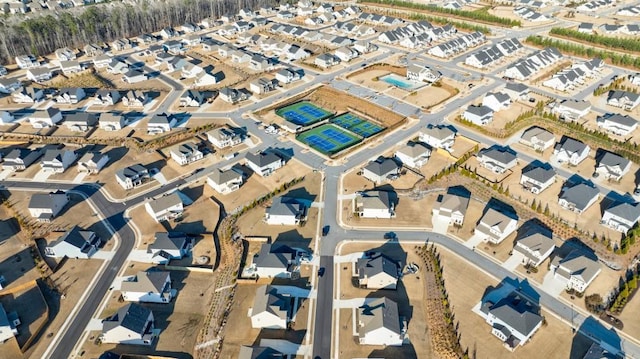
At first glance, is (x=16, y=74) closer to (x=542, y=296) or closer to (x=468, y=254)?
(x=468, y=254)

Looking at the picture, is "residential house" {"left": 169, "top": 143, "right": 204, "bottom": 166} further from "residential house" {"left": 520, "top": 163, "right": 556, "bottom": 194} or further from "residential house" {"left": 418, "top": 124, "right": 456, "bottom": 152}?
"residential house" {"left": 520, "top": 163, "right": 556, "bottom": 194}

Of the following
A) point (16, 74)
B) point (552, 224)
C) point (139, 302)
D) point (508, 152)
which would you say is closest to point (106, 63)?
point (16, 74)

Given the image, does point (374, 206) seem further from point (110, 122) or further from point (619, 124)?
point (110, 122)

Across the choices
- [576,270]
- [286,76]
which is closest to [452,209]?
[576,270]

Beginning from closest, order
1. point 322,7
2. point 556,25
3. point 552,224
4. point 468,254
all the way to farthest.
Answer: point 468,254, point 552,224, point 556,25, point 322,7

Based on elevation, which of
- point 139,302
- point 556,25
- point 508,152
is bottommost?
point 139,302

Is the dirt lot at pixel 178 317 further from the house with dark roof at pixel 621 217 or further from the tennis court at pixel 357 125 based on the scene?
the house with dark roof at pixel 621 217
